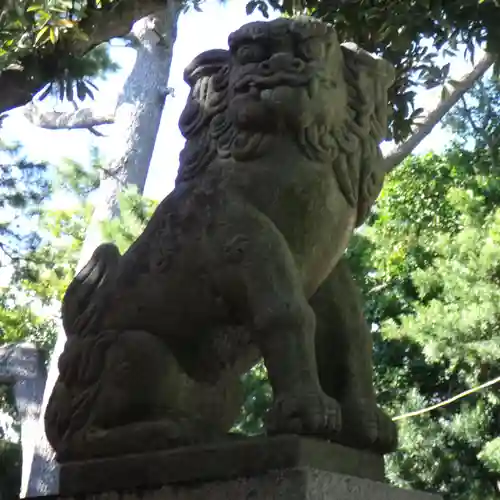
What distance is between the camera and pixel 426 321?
24.4ft

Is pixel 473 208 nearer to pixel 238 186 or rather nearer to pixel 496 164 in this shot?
pixel 496 164

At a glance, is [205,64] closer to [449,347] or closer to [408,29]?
[408,29]

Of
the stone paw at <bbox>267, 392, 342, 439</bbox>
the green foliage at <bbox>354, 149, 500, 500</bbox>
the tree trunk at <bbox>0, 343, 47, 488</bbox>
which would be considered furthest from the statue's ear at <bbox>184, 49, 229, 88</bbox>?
the tree trunk at <bbox>0, 343, 47, 488</bbox>

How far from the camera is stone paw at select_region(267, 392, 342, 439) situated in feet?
5.90

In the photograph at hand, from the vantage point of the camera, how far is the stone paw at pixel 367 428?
6.75ft

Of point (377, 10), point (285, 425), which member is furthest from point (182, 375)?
point (377, 10)

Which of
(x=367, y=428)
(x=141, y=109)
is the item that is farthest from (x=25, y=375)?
(x=367, y=428)

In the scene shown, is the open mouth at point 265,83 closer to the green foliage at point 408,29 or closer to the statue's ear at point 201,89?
the statue's ear at point 201,89

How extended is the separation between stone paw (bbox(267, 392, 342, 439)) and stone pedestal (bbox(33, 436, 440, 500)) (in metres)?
0.03

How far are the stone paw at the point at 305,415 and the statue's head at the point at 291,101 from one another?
57 centimetres

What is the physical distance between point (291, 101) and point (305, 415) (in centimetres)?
76

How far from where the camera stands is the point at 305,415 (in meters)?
1.80

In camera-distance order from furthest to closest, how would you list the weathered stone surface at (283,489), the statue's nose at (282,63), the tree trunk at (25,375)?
the tree trunk at (25,375) < the statue's nose at (282,63) < the weathered stone surface at (283,489)

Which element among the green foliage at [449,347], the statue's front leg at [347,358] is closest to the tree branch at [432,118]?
the green foliage at [449,347]
